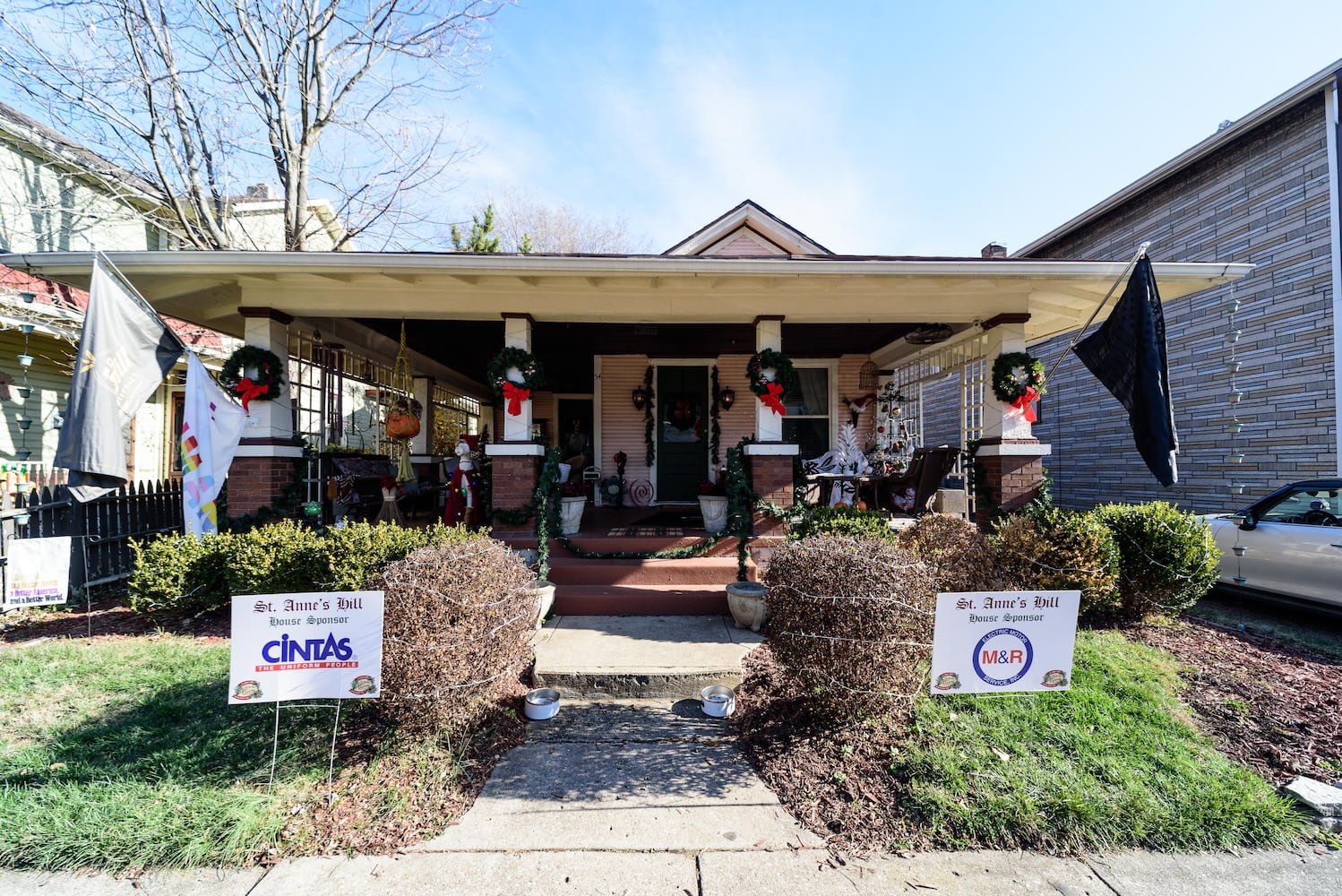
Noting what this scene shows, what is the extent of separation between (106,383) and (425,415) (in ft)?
17.6

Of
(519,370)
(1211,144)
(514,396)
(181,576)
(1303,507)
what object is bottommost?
(181,576)

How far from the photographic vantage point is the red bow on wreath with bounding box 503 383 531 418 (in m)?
6.04

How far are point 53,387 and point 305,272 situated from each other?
26.5ft

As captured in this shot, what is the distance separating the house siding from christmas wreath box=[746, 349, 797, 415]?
7156 mm

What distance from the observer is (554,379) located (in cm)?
1074

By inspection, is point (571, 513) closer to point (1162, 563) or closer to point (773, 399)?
point (773, 399)

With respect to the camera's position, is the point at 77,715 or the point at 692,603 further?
the point at 692,603

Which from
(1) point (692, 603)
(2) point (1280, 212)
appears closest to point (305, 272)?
(1) point (692, 603)

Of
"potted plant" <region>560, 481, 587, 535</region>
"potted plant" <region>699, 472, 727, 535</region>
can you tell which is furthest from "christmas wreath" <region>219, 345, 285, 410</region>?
"potted plant" <region>699, 472, 727, 535</region>

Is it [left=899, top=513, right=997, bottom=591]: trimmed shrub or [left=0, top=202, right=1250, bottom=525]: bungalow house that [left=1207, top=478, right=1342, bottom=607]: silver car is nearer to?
[left=0, top=202, right=1250, bottom=525]: bungalow house

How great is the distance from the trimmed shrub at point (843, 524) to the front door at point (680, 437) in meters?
3.90

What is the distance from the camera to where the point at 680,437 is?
373 inches

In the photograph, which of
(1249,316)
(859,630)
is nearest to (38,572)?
(859,630)

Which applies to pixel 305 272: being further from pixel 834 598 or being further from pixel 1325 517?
pixel 1325 517
